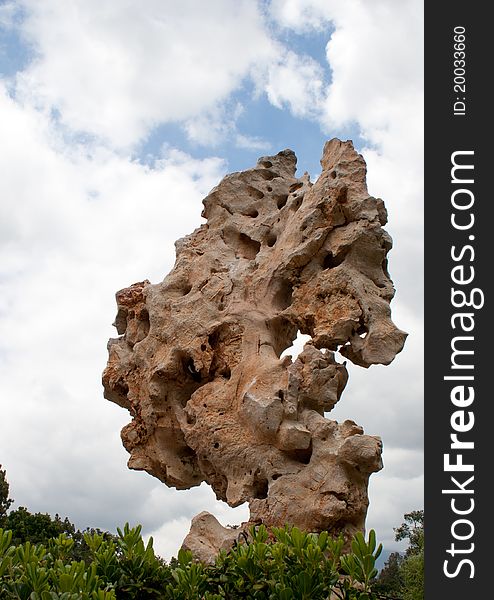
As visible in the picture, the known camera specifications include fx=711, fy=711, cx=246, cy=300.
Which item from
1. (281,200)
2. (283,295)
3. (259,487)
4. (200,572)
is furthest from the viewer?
(281,200)

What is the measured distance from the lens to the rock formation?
7.83m

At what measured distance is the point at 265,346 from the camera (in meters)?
9.11

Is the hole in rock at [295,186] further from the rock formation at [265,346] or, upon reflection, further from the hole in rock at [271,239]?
the hole in rock at [271,239]

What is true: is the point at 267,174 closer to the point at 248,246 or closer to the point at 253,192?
the point at 253,192

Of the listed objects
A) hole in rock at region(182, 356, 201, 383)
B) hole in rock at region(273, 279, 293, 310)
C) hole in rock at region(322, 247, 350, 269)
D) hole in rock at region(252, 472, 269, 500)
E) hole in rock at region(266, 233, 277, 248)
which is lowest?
hole in rock at region(252, 472, 269, 500)

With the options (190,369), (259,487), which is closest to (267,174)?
(190,369)

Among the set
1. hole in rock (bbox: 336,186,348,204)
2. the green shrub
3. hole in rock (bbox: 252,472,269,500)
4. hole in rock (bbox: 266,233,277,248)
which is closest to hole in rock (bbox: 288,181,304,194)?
hole in rock (bbox: 266,233,277,248)

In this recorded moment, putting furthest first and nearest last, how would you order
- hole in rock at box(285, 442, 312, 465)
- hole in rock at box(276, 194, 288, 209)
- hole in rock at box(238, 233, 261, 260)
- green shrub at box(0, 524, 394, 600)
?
hole in rock at box(276, 194, 288, 209), hole in rock at box(238, 233, 261, 260), hole in rock at box(285, 442, 312, 465), green shrub at box(0, 524, 394, 600)

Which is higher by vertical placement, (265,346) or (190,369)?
(265,346)

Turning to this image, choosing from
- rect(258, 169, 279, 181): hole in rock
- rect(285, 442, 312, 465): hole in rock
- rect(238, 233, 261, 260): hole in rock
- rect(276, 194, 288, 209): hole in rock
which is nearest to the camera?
rect(285, 442, 312, 465): hole in rock

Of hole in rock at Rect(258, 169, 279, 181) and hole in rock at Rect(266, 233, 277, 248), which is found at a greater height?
hole in rock at Rect(258, 169, 279, 181)

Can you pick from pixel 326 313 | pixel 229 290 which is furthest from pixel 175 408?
pixel 326 313

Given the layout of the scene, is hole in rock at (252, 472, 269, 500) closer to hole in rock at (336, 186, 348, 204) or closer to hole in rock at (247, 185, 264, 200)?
hole in rock at (336, 186, 348, 204)

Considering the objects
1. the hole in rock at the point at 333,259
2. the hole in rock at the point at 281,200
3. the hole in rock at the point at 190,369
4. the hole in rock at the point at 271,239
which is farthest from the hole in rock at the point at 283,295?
the hole in rock at the point at 281,200
